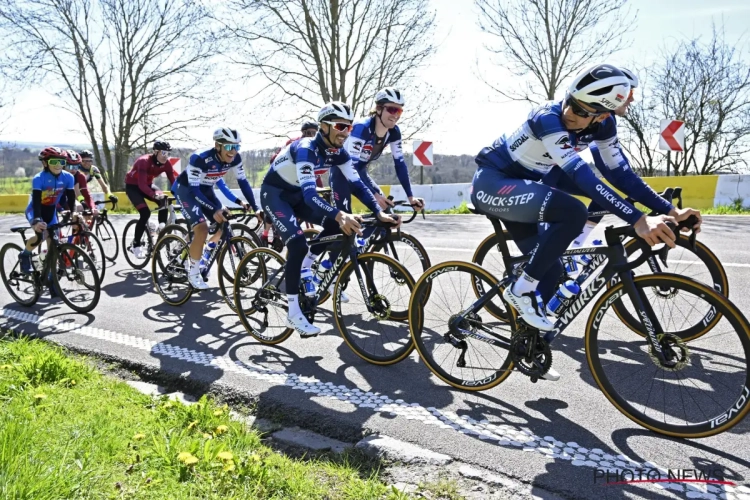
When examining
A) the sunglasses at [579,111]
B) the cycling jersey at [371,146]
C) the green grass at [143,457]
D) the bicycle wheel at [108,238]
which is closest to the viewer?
the green grass at [143,457]

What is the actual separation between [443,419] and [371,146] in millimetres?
4411

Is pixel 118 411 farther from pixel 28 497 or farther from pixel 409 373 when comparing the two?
pixel 409 373

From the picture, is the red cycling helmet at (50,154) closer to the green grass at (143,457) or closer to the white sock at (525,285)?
the green grass at (143,457)

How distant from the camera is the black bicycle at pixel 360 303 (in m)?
4.81

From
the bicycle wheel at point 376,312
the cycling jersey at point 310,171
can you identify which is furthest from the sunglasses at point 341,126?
the bicycle wheel at point 376,312

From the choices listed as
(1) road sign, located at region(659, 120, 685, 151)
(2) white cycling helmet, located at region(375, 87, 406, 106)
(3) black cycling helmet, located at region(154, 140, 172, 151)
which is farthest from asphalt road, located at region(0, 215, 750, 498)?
(1) road sign, located at region(659, 120, 685, 151)

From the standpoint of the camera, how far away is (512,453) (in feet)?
10.6

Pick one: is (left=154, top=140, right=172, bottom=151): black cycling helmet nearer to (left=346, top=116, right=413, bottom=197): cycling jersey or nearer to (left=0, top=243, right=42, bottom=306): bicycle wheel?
(left=0, top=243, right=42, bottom=306): bicycle wheel

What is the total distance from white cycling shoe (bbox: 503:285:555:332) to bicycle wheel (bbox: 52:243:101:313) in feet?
16.5

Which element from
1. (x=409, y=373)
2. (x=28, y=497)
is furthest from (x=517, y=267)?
(x=28, y=497)

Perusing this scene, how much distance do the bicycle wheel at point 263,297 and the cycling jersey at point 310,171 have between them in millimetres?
664

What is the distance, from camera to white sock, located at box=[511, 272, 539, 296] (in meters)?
3.86

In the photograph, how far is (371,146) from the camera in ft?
24.5

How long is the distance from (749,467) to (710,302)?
80cm
